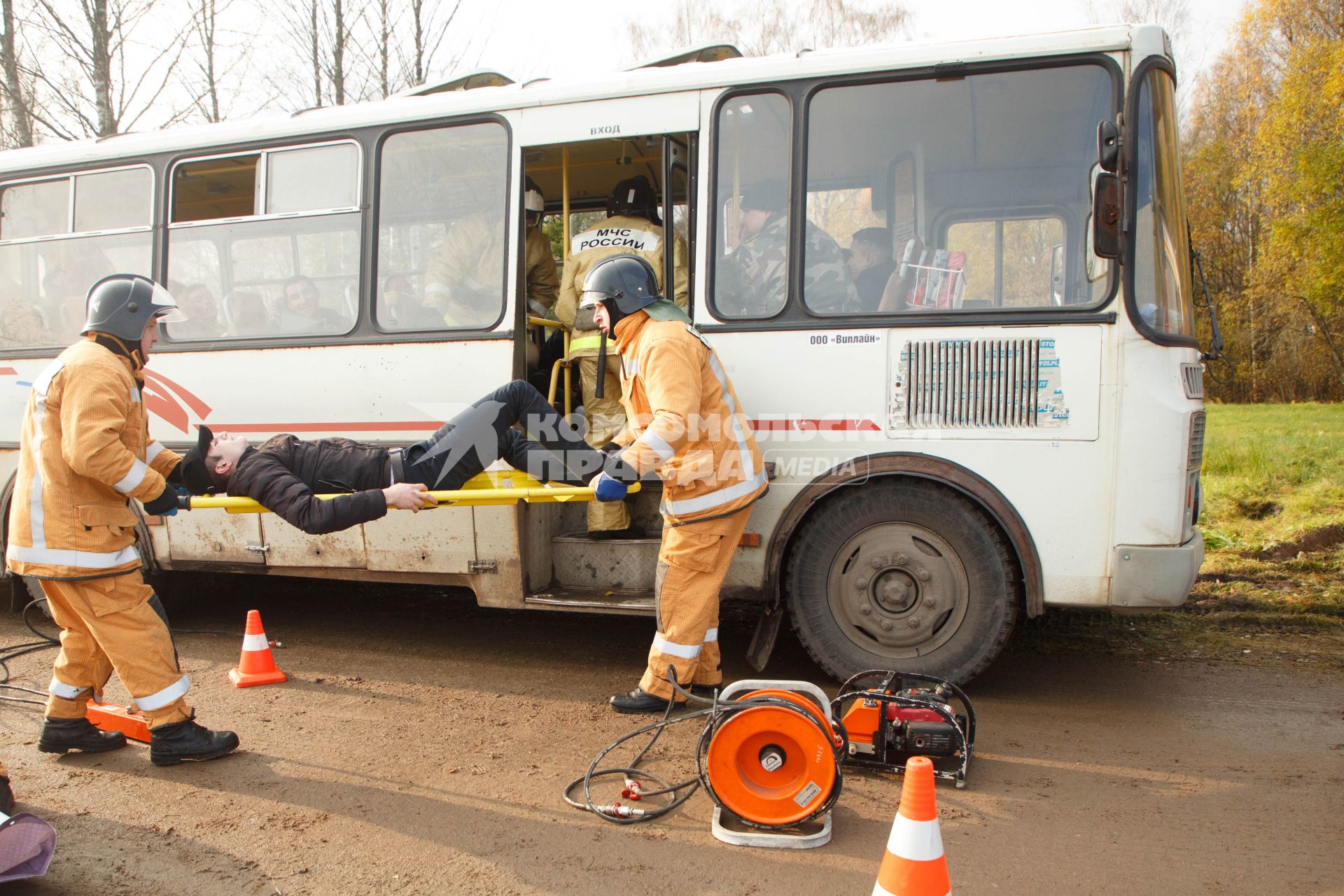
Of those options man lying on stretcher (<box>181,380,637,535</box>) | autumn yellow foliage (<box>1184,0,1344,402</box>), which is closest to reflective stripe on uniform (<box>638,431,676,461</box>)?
man lying on stretcher (<box>181,380,637,535</box>)

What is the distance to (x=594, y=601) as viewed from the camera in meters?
4.86

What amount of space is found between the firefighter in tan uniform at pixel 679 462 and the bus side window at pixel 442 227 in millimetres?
929

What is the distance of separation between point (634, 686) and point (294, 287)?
3.00m

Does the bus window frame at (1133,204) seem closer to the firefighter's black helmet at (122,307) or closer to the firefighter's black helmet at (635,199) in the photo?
the firefighter's black helmet at (635,199)

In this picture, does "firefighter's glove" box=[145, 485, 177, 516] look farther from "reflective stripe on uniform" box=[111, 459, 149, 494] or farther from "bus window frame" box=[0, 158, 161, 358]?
"bus window frame" box=[0, 158, 161, 358]

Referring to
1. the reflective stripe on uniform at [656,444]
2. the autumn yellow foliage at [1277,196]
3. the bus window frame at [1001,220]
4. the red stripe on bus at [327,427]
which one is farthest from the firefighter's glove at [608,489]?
the autumn yellow foliage at [1277,196]

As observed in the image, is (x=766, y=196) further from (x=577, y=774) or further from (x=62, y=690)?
(x=62, y=690)

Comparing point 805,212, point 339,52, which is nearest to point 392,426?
point 805,212

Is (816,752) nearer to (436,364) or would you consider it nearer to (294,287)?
(436,364)

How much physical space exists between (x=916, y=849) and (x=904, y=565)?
2.09 metres

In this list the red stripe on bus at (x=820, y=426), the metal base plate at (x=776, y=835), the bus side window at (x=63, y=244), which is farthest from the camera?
the bus side window at (x=63, y=244)

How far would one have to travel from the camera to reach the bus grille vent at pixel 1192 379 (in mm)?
4230

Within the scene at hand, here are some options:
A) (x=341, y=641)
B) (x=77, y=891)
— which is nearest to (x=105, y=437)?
(x=77, y=891)

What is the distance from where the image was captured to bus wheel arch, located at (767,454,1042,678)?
4340 millimetres
